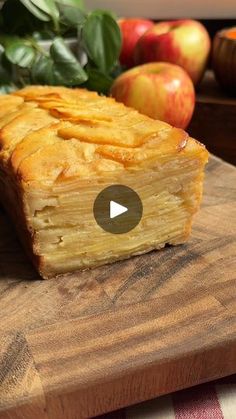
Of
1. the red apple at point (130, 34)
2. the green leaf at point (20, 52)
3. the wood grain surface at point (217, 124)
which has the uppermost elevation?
the green leaf at point (20, 52)

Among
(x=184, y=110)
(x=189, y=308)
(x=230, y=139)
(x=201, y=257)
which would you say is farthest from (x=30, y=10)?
(x=189, y=308)

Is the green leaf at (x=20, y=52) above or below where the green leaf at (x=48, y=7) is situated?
below

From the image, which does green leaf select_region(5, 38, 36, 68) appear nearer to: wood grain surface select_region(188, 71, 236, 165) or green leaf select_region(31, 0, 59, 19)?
green leaf select_region(31, 0, 59, 19)

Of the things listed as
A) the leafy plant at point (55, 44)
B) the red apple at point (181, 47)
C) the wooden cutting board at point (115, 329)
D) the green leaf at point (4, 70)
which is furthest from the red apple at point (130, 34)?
the wooden cutting board at point (115, 329)

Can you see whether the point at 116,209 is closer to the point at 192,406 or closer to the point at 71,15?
the point at 192,406

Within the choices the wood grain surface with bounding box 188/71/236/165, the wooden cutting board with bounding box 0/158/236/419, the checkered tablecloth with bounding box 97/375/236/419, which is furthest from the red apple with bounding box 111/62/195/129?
the checkered tablecloth with bounding box 97/375/236/419

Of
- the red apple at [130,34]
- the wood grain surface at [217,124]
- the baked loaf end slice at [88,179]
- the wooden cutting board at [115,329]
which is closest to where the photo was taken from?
the wooden cutting board at [115,329]

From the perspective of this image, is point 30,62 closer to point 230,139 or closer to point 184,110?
point 184,110
